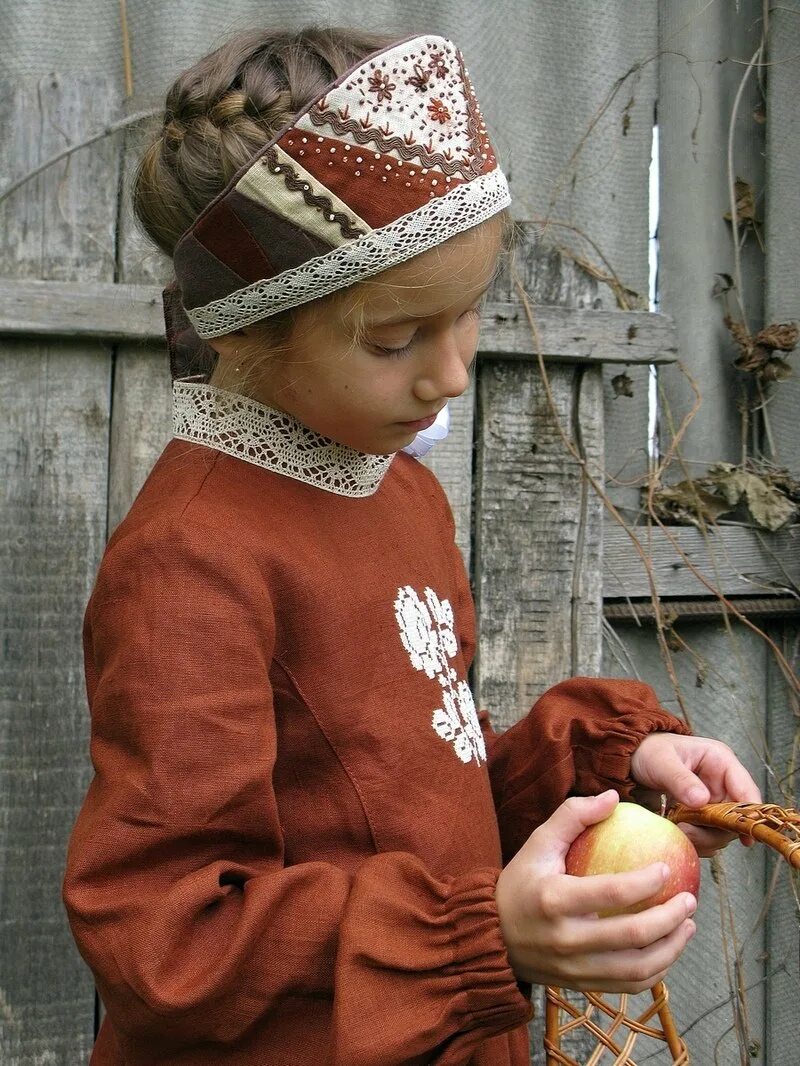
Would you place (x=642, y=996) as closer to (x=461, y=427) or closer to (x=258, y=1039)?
(x=461, y=427)

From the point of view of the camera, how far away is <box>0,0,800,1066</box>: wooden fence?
66.9 inches

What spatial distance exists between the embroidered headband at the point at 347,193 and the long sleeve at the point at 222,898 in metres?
0.30

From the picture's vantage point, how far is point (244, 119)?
109cm

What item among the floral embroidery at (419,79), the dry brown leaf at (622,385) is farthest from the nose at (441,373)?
the dry brown leaf at (622,385)

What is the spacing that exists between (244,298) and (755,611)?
137 centimetres

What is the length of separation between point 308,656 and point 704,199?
151 centimetres

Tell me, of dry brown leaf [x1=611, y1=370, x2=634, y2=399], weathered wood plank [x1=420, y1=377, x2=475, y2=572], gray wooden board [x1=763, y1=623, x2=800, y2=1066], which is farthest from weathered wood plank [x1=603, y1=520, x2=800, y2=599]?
weathered wood plank [x1=420, y1=377, x2=475, y2=572]

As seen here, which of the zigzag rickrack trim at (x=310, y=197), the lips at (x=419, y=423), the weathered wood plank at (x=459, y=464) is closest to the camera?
the zigzag rickrack trim at (x=310, y=197)

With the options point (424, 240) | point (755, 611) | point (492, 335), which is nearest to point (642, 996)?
point (755, 611)

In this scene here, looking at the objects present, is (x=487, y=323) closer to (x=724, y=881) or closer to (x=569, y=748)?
(x=569, y=748)

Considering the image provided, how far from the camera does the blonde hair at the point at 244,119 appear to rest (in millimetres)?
1085

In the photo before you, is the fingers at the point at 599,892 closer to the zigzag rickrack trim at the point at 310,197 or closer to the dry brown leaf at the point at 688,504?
the zigzag rickrack trim at the point at 310,197

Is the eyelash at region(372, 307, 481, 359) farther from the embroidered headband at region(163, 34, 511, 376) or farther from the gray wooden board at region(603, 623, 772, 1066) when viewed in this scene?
the gray wooden board at region(603, 623, 772, 1066)

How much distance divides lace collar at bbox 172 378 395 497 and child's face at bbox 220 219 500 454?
6 cm
